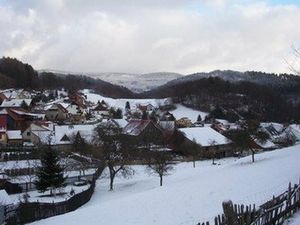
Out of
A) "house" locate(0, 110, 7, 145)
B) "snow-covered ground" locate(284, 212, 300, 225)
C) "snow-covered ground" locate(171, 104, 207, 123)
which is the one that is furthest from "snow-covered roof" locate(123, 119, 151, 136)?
"snow-covered ground" locate(284, 212, 300, 225)

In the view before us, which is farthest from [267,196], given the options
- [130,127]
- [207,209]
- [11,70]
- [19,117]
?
[11,70]

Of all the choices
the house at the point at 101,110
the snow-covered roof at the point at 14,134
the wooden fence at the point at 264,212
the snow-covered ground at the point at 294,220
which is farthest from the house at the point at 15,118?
the snow-covered ground at the point at 294,220

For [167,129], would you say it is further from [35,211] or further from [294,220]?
[294,220]

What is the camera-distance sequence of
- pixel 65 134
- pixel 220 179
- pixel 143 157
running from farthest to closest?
pixel 65 134 < pixel 143 157 < pixel 220 179

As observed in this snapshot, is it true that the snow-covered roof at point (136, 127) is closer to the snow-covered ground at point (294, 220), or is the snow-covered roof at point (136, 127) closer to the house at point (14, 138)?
the house at point (14, 138)

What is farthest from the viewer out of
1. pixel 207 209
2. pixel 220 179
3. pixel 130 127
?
pixel 130 127

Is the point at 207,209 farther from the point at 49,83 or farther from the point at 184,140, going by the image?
the point at 49,83

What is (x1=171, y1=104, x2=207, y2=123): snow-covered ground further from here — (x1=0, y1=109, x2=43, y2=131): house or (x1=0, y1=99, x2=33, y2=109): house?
(x1=0, y1=109, x2=43, y2=131): house
